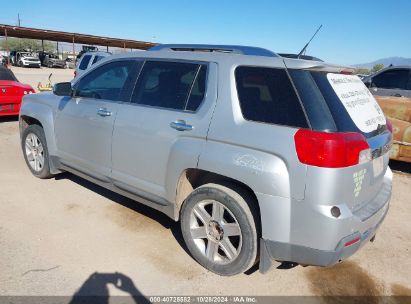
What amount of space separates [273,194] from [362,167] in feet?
2.20

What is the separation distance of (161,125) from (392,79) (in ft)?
26.4

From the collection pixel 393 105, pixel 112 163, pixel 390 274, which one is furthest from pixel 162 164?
pixel 393 105

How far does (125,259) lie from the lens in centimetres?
337

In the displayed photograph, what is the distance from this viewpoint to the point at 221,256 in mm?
3217

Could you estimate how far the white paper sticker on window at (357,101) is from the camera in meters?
2.75

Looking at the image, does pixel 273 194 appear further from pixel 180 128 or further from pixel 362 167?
pixel 180 128

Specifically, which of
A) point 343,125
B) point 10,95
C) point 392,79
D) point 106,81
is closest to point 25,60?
point 10,95

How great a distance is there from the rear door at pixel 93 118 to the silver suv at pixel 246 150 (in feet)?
0.07

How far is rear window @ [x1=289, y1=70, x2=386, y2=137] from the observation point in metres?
2.57

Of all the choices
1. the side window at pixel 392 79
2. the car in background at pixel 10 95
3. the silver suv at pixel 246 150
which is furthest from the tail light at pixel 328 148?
the car in background at pixel 10 95

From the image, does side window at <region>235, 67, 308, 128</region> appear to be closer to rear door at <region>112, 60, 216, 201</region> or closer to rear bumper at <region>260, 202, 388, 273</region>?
rear door at <region>112, 60, 216, 201</region>

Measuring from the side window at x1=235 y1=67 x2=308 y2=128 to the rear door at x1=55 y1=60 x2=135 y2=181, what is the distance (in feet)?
4.72

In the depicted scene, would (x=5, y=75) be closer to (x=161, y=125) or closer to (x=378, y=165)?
(x=161, y=125)

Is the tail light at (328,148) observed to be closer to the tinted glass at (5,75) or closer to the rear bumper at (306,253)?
the rear bumper at (306,253)
